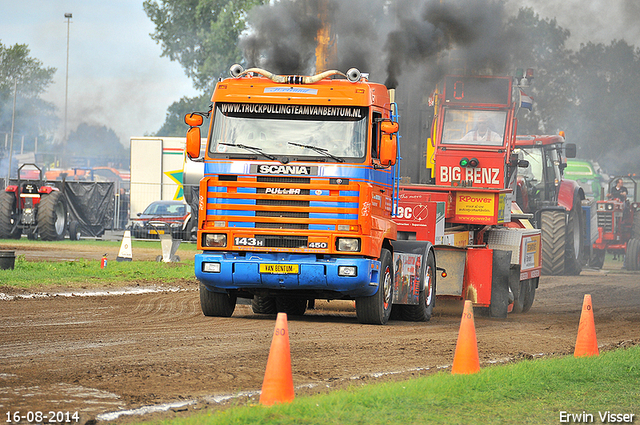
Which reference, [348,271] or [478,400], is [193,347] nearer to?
[348,271]

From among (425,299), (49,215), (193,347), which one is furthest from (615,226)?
(193,347)

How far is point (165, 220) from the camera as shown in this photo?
106 feet

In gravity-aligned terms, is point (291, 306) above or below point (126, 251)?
below

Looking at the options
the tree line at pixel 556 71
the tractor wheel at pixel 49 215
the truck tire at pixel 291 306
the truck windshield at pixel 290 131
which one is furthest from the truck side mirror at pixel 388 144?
Answer: the tree line at pixel 556 71

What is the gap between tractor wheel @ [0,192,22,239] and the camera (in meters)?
31.0

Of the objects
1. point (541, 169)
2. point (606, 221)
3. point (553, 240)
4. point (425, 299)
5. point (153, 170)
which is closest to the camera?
point (425, 299)

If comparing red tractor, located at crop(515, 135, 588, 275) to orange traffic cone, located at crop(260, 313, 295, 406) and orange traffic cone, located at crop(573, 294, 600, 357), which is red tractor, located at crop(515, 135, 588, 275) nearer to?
orange traffic cone, located at crop(573, 294, 600, 357)

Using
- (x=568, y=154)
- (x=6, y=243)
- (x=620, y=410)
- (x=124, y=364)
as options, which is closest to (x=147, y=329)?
(x=124, y=364)

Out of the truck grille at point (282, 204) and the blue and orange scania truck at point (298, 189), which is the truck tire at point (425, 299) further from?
the truck grille at point (282, 204)

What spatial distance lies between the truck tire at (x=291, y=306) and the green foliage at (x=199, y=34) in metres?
45.1

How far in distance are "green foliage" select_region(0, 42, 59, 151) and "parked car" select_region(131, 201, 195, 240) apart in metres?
41.1

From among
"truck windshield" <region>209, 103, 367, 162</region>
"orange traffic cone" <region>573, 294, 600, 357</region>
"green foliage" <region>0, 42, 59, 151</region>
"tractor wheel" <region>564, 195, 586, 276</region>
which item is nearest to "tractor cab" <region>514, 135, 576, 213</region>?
"tractor wheel" <region>564, 195, 586, 276</region>

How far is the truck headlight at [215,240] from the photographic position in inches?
464

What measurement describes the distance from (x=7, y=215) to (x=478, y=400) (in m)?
26.7
